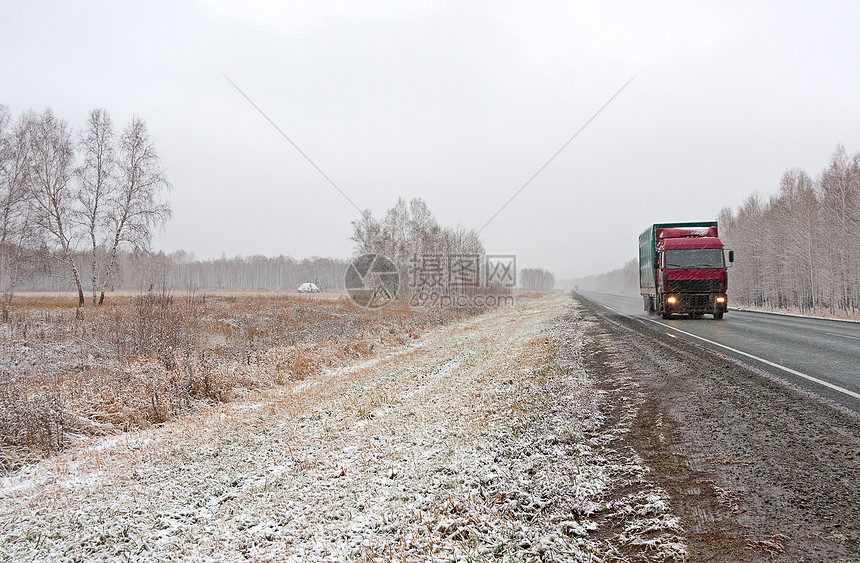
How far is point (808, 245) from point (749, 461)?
1747 inches

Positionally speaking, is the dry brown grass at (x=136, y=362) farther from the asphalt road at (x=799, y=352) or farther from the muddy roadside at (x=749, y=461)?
the asphalt road at (x=799, y=352)

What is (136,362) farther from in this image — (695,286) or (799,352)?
(695,286)

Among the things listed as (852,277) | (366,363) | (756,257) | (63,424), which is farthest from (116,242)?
(756,257)

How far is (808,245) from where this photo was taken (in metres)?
36.6

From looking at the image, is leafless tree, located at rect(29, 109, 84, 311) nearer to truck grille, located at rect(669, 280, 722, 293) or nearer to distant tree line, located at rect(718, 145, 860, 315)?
truck grille, located at rect(669, 280, 722, 293)

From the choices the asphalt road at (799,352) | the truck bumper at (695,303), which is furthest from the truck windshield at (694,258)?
the asphalt road at (799,352)

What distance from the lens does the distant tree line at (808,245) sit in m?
34.8

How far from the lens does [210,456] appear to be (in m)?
6.19

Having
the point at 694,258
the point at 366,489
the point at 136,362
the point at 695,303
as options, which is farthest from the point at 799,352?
the point at 136,362

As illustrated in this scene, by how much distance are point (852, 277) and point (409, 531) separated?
46.7 metres

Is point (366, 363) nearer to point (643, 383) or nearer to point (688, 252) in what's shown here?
point (643, 383)

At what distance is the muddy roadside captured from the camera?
108 inches

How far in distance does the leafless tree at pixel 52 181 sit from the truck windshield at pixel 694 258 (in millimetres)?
29912

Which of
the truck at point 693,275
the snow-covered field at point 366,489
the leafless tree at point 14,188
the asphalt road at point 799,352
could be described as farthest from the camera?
the leafless tree at point 14,188
